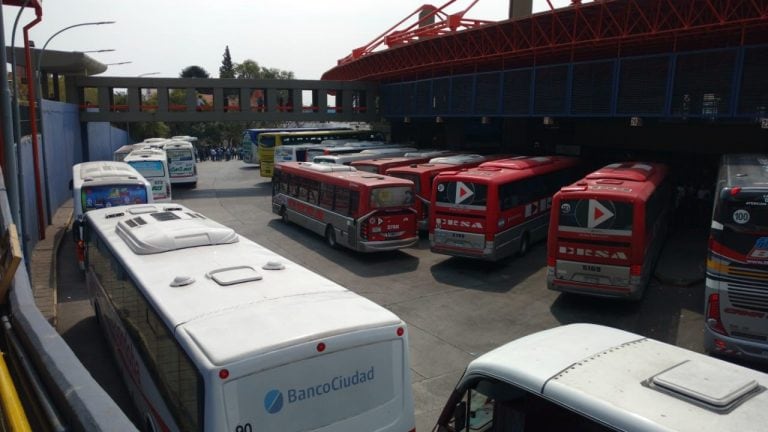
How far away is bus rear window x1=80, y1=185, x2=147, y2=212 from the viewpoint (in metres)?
15.3

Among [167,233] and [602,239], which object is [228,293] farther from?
[602,239]

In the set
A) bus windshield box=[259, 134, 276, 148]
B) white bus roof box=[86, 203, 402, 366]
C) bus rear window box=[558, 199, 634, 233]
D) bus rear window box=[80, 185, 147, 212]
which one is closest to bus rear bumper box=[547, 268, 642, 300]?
bus rear window box=[558, 199, 634, 233]

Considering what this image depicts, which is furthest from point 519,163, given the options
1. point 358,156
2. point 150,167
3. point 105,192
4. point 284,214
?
point 150,167

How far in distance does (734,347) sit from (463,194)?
7861mm

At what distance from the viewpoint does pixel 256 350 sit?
4.70 m

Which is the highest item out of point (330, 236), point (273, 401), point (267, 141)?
point (267, 141)

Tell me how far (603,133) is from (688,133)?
432 cm

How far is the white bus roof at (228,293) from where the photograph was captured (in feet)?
16.4

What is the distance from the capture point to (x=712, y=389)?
398cm

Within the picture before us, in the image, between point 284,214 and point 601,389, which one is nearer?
point 601,389

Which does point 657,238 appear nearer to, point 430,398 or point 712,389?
point 430,398

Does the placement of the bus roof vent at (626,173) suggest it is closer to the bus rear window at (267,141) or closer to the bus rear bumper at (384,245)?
the bus rear bumper at (384,245)

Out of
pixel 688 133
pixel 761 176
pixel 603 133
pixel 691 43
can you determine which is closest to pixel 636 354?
pixel 761 176

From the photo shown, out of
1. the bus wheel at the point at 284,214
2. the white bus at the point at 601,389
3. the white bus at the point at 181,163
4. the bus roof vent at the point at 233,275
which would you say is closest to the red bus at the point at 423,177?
the bus wheel at the point at 284,214
